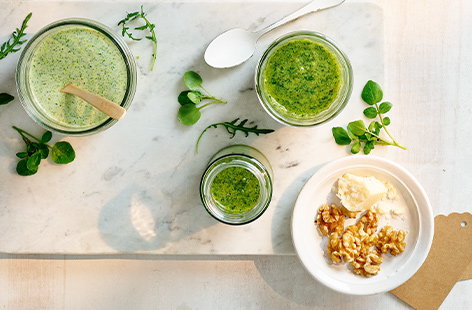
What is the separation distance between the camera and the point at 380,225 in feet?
4.51

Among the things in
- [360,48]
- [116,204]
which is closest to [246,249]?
[116,204]

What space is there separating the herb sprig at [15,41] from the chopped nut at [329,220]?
0.86m

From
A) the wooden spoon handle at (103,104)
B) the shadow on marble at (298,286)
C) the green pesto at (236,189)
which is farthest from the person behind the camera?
the shadow on marble at (298,286)

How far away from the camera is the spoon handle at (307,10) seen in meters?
1.30

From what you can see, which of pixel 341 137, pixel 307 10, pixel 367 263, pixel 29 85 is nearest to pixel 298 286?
pixel 367 263

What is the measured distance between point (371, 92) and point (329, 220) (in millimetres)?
350

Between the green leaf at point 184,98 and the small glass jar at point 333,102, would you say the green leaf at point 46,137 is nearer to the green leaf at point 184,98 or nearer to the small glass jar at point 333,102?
the green leaf at point 184,98

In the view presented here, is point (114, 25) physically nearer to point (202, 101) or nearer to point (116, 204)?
point (202, 101)

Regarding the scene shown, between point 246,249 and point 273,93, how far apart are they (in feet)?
1.38

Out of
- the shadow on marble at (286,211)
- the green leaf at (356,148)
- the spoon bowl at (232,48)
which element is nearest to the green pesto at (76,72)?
the spoon bowl at (232,48)

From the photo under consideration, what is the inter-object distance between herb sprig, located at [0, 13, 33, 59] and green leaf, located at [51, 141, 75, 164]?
255 millimetres

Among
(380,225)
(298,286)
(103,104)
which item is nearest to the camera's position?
(103,104)

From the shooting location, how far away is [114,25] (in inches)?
51.6

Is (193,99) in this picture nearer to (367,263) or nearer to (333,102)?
(333,102)
